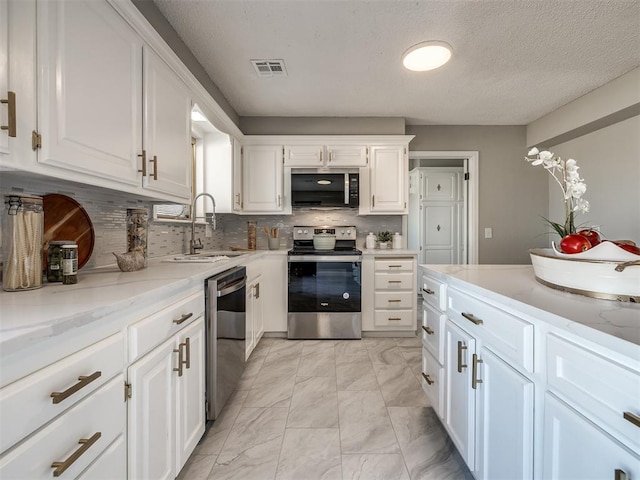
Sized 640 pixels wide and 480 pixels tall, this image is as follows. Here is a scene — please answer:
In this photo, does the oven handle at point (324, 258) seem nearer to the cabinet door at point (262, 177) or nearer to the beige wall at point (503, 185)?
the cabinet door at point (262, 177)

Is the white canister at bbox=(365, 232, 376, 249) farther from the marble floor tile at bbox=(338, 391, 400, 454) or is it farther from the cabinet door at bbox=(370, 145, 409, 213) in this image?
the marble floor tile at bbox=(338, 391, 400, 454)

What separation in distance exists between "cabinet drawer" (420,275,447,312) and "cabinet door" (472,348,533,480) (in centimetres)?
39

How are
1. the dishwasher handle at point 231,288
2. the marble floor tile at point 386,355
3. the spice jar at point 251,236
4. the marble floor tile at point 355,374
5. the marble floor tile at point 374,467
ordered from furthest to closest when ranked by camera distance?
the spice jar at point 251,236, the marble floor tile at point 386,355, the marble floor tile at point 355,374, the dishwasher handle at point 231,288, the marble floor tile at point 374,467

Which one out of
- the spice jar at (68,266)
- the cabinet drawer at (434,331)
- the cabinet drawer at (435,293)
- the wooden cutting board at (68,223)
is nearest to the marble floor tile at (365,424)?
the cabinet drawer at (434,331)

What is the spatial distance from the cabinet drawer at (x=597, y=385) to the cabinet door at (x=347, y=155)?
9.25 ft

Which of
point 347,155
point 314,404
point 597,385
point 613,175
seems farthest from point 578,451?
point 613,175

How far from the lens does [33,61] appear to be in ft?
3.04

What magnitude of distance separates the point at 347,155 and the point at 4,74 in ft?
9.35

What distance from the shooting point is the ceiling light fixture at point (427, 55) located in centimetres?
201

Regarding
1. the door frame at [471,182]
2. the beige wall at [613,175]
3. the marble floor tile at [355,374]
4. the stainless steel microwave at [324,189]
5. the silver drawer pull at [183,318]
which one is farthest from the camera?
the door frame at [471,182]

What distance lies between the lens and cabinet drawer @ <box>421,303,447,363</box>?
5.05ft

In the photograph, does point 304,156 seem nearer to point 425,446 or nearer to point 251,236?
point 251,236

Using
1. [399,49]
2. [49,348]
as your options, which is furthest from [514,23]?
[49,348]

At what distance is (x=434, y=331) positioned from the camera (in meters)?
1.65
